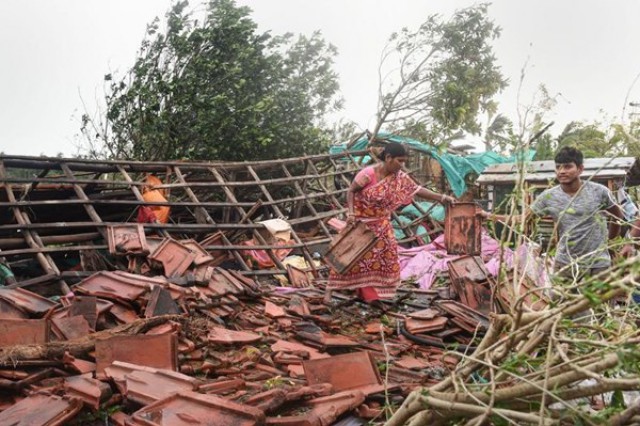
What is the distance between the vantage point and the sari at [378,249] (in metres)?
5.59

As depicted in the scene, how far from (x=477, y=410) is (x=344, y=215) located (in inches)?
316

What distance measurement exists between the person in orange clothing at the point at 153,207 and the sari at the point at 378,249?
2.86 meters

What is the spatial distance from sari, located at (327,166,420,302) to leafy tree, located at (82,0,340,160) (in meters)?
5.50

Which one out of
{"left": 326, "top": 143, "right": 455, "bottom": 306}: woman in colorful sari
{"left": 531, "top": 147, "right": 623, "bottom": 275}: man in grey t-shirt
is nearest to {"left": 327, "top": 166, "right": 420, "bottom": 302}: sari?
{"left": 326, "top": 143, "right": 455, "bottom": 306}: woman in colorful sari

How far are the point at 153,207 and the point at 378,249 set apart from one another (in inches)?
129

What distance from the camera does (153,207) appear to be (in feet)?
24.7

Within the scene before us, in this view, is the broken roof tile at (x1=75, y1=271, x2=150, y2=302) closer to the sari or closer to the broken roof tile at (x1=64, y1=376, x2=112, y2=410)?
the broken roof tile at (x1=64, y1=376, x2=112, y2=410)

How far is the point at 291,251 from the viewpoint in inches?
318

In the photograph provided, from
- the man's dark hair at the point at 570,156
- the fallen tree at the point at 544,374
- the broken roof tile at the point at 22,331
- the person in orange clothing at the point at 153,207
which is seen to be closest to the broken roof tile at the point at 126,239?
the person in orange clothing at the point at 153,207

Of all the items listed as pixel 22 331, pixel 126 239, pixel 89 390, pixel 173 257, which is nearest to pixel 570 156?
pixel 89 390

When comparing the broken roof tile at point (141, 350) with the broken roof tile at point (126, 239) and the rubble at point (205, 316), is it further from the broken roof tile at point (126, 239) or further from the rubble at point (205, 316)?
the broken roof tile at point (126, 239)

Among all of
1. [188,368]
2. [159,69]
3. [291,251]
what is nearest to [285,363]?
[188,368]

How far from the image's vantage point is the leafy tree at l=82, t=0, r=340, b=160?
11.0m

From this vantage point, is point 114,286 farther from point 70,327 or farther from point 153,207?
point 153,207
